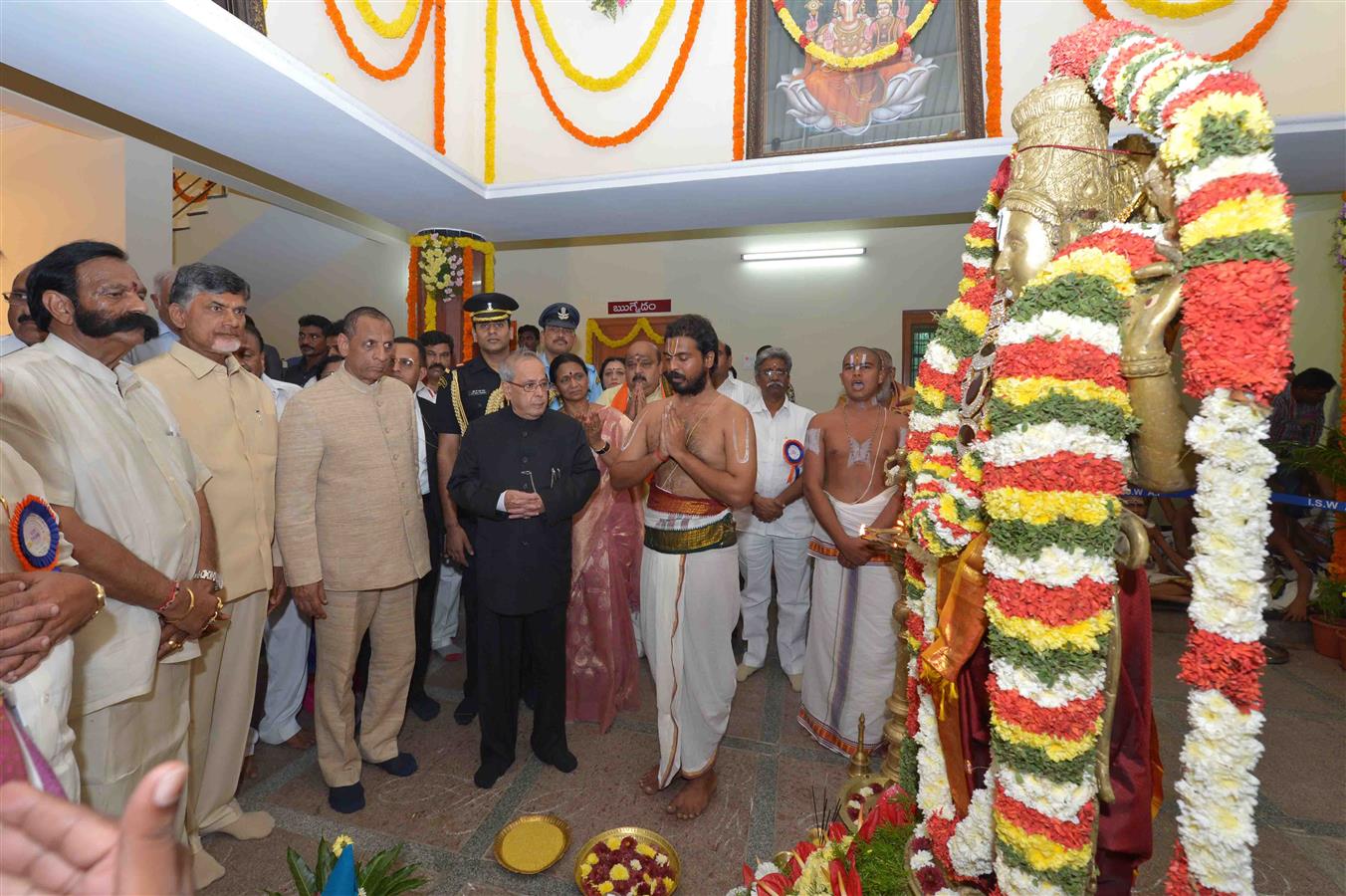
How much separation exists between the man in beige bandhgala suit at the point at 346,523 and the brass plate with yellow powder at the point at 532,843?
2.71 feet

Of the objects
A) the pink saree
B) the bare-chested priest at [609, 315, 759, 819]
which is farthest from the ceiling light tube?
the bare-chested priest at [609, 315, 759, 819]

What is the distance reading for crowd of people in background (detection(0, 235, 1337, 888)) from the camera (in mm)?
1851

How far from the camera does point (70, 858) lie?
2.16 feet

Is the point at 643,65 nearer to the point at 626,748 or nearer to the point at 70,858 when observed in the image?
the point at 626,748

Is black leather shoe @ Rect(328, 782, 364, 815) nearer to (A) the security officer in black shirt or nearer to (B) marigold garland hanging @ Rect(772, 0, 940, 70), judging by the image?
(A) the security officer in black shirt

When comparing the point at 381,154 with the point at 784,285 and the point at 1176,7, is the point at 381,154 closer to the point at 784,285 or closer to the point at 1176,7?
the point at 784,285

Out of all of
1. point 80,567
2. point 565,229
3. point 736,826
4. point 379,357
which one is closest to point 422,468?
point 379,357

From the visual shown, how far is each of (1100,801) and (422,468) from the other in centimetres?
332

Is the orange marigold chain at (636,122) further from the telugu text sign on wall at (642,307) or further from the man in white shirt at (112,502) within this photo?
the man in white shirt at (112,502)

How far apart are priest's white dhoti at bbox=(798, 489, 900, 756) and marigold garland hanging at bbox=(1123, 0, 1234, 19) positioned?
4.56m

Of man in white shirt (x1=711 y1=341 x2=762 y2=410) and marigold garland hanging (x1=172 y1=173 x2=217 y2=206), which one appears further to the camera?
marigold garland hanging (x1=172 y1=173 x2=217 y2=206)

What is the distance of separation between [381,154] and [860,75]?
4.04 metres

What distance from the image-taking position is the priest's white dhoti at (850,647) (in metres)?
3.35

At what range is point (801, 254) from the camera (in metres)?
8.41
